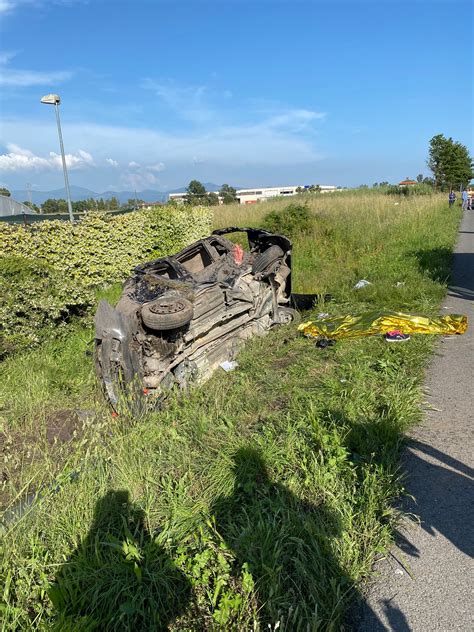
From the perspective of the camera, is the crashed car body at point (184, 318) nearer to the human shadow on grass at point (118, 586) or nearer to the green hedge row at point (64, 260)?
the green hedge row at point (64, 260)

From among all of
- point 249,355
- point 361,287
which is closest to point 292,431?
point 249,355

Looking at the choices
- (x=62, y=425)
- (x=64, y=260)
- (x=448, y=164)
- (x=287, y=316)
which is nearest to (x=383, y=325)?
(x=287, y=316)

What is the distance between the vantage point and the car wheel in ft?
25.6

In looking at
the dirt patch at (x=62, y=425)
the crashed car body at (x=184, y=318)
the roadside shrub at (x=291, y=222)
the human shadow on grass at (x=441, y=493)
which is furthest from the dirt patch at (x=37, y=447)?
the roadside shrub at (x=291, y=222)

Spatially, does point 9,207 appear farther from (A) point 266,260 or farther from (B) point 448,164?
(B) point 448,164

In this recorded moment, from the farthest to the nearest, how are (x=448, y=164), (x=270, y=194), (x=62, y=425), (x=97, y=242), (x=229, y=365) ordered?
(x=270, y=194)
(x=448, y=164)
(x=97, y=242)
(x=229, y=365)
(x=62, y=425)

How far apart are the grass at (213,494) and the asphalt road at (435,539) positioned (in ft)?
0.44

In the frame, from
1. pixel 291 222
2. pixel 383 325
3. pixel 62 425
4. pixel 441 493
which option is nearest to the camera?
pixel 441 493

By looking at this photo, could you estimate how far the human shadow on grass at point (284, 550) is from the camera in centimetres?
219

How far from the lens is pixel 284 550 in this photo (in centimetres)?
255

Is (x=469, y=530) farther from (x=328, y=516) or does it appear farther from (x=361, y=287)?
(x=361, y=287)

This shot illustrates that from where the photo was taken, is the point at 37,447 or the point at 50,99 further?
the point at 50,99

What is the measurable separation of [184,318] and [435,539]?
122 inches

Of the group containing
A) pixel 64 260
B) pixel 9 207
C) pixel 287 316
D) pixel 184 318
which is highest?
pixel 9 207
